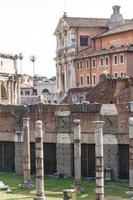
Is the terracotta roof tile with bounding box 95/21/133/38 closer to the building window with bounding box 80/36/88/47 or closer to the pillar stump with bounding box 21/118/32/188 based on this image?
the building window with bounding box 80/36/88/47

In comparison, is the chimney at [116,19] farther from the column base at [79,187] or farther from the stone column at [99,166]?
the stone column at [99,166]

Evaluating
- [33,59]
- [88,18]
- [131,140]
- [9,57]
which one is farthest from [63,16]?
[131,140]

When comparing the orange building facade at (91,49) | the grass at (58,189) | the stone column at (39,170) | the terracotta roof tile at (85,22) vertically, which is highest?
the terracotta roof tile at (85,22)

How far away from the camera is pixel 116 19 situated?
5684cm

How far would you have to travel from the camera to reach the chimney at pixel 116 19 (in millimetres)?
56509

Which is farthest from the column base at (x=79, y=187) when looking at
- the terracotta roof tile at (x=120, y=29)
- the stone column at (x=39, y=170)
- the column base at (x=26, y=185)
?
the terracotta roof tile at (x=120, y=29)

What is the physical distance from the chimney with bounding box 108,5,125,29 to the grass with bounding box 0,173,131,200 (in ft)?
116

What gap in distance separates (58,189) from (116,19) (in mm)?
38829

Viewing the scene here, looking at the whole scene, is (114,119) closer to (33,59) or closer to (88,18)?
(88,18)

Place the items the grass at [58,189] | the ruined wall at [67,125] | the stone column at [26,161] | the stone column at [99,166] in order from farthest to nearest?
the ruined wall at [67,125]
the stone column at [26,161]
the grass at [58,189]
the stone column at [99,166]

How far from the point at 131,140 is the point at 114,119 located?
2.95 m

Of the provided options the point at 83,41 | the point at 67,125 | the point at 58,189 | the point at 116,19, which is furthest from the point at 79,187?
the point at 116,19

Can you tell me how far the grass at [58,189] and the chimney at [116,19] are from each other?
116 feet

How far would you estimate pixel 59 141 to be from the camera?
76.4 feet
